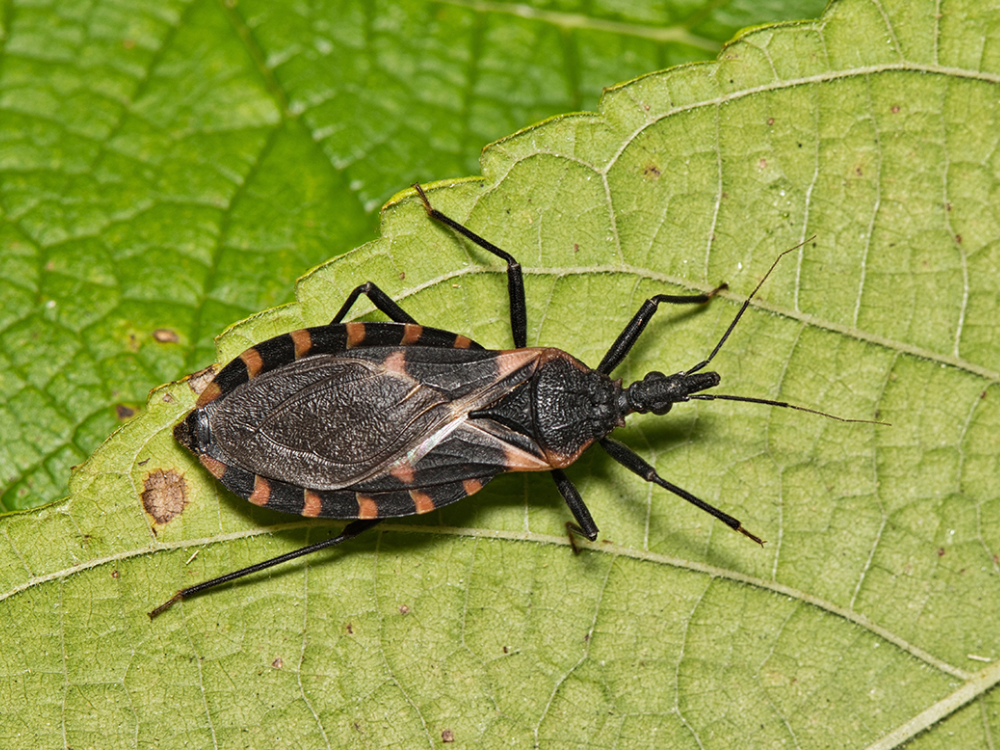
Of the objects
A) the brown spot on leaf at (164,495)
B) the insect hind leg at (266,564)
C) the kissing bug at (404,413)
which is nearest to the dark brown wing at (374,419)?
the kissing bug at (404,413)

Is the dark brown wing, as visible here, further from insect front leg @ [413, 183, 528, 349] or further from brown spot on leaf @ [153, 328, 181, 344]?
brown spot on leaf @ [153, 328, 181, 344]

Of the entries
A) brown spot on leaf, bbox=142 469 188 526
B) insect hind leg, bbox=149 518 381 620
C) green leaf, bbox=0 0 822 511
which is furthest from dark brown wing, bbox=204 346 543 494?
green leaf, bbox=0 0 822 511

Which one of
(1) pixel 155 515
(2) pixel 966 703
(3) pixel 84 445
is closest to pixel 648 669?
(2) pixel 966 703

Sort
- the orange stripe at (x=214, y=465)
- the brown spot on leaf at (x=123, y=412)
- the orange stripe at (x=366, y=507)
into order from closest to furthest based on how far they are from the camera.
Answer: the orange stripe at (x=214, y=465), the orange stripe at (x=366, y=507), the brown spot on leaf at (x=123, y=412)

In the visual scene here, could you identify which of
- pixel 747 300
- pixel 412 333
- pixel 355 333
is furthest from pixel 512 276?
pixel 747 300

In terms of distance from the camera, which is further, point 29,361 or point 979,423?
point 29,361

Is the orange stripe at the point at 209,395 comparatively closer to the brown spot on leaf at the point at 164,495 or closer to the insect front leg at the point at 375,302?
the brown spot on leaf at the point at 164,495

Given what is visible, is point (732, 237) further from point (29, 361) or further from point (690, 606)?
point (29, 361)
